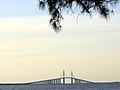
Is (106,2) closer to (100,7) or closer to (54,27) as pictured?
(100,7)

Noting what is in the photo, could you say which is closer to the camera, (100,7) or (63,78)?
(100,7)

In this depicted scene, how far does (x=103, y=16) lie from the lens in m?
15.5

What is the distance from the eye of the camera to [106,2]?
50.9ft

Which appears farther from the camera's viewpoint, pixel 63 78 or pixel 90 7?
pixel 63 78

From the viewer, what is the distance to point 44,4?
15664 mm

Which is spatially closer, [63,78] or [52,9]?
[52,9]

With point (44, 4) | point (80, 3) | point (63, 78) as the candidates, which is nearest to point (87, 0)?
point (80, 3)

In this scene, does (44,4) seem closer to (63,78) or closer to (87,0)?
(87,0)

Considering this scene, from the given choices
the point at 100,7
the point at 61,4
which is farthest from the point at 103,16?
the point at 61,4

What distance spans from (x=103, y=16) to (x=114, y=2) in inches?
21.0

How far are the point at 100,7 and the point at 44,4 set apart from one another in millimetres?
1597

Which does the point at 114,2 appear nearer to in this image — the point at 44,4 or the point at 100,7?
the point at 100,7

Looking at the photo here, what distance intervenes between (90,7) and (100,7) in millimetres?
284

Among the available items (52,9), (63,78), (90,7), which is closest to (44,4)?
(52,9)
